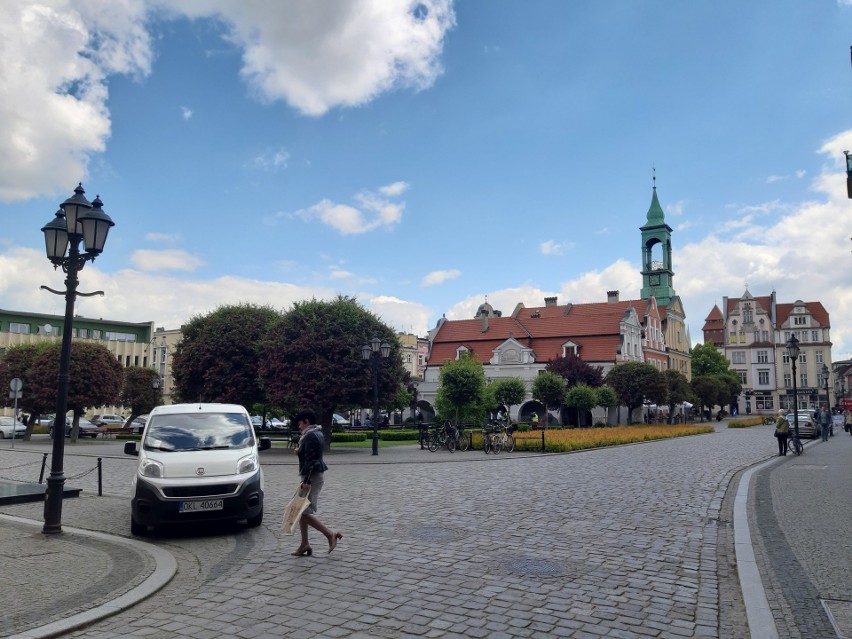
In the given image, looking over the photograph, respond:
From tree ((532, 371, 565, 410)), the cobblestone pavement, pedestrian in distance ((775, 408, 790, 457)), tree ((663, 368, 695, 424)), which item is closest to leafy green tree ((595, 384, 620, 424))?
tree ((532, 371, 565, 410))

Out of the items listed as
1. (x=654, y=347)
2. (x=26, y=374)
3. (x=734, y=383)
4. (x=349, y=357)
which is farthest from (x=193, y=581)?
(x=734, y=383)

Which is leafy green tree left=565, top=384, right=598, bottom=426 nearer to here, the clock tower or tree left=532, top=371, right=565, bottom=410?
tree left=532, top=371, right=565, bottom=410

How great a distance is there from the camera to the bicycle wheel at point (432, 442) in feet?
90.2

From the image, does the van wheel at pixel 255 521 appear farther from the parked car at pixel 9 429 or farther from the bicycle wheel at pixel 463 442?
the parked car at pixel 9 429

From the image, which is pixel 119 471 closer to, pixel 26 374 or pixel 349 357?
pixel 349 357

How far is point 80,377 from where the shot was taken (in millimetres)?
40000

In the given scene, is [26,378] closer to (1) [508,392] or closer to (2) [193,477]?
(1) [508,392]

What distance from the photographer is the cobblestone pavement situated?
216 inches

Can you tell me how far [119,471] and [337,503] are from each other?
10995mm

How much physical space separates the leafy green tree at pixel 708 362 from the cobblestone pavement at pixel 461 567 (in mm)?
83825

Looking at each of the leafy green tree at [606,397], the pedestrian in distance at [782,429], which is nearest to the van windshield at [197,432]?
the pedestrian in distance at [782,429]

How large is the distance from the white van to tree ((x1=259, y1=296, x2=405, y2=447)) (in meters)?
17.1

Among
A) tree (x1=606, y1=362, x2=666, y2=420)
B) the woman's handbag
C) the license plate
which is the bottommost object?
the license plate

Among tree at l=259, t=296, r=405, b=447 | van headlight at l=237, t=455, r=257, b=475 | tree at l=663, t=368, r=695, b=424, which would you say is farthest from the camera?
tree at l=663, t=368, r=695, b=424
